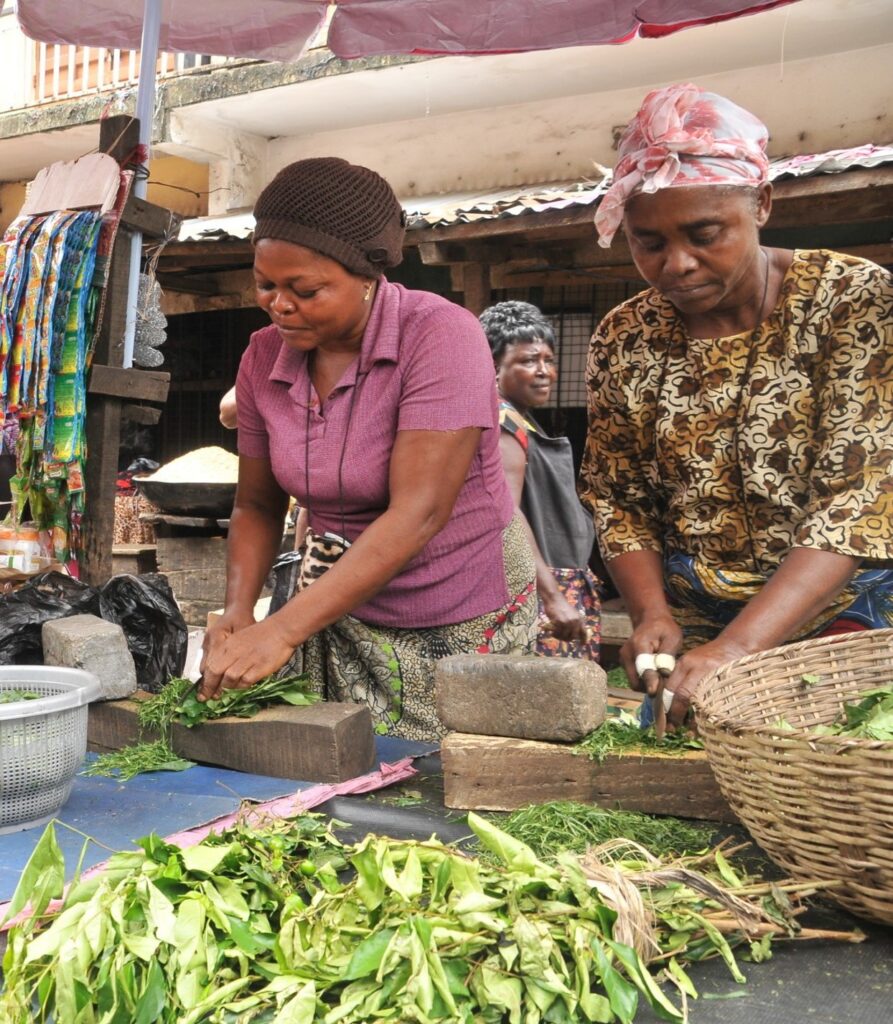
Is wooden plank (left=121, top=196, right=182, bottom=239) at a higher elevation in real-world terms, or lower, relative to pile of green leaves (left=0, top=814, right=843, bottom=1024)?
higher

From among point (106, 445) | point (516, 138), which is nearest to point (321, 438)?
point (106, 445)

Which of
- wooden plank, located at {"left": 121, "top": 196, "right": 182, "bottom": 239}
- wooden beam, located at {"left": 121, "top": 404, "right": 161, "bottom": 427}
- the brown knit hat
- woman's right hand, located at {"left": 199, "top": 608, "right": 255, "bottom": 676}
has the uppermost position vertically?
wooden plank, located at {"left": 121, "top": 196, "right": 182, "bottom": 239}

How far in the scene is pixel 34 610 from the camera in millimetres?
2967

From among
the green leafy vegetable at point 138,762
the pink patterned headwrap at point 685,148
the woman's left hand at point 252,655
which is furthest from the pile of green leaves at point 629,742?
the pink patterned headwrap at point 685,148

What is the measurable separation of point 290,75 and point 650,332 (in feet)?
24.0

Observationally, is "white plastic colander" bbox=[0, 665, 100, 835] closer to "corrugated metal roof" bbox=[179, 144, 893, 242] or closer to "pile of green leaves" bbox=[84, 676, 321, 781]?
"pile of green leaves" bbox=[84, 676, 321, 781]

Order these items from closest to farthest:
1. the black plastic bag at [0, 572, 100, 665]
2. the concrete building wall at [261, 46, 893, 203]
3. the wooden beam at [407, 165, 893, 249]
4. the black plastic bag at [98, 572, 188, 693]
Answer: the black plastic bag at [0, 572, 100, 665], the black plastic bag at [98, 572, 188, 693], the wooden beam at [407, 165, 893, 249], the concrete building wall at [261, 46, 893, 203]

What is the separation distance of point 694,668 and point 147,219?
9.01 ft

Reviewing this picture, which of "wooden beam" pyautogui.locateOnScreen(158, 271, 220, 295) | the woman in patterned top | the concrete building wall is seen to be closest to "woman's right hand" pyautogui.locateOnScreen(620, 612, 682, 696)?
the woman in patterned top

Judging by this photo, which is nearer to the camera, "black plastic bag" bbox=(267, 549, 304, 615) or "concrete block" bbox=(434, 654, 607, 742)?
"concrete block" bbox=(434, 654, 607, 742)

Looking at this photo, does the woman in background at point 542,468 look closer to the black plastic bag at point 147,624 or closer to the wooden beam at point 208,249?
the black plastic bag at point 147,624

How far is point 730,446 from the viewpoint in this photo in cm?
222

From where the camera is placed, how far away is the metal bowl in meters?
6.27

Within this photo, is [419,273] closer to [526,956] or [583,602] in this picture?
[583,602]
